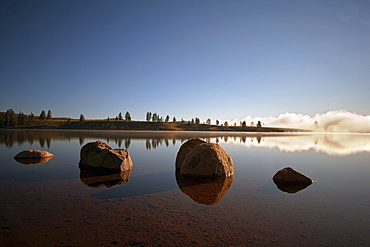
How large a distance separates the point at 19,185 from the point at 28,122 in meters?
169

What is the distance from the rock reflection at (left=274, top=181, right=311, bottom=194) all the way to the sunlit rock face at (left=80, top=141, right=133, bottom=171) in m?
9.11

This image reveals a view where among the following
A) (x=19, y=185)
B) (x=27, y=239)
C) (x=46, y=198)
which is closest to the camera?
(x=27, y=239)

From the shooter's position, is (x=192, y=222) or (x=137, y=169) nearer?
(x=192, y=222)

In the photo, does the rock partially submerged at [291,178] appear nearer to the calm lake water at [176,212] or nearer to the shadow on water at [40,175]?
the calm lake water at [176,212]

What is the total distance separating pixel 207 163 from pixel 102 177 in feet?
19.3

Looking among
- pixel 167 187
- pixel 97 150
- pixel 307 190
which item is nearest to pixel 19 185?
pixel 97 150

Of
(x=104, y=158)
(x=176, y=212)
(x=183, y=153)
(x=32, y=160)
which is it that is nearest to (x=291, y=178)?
(x=183, y=153)

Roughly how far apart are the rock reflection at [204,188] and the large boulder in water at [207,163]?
360 millimetres

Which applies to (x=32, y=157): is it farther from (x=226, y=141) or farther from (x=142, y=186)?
(x=226, y=141)

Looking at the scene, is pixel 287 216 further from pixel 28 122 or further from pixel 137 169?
pixel 28 122

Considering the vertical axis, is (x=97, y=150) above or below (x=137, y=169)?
above

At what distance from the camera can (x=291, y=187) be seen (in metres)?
9.91

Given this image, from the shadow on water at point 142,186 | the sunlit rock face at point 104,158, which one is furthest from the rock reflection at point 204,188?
the sunlit rock face at point 104,158

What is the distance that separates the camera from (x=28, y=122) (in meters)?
143
